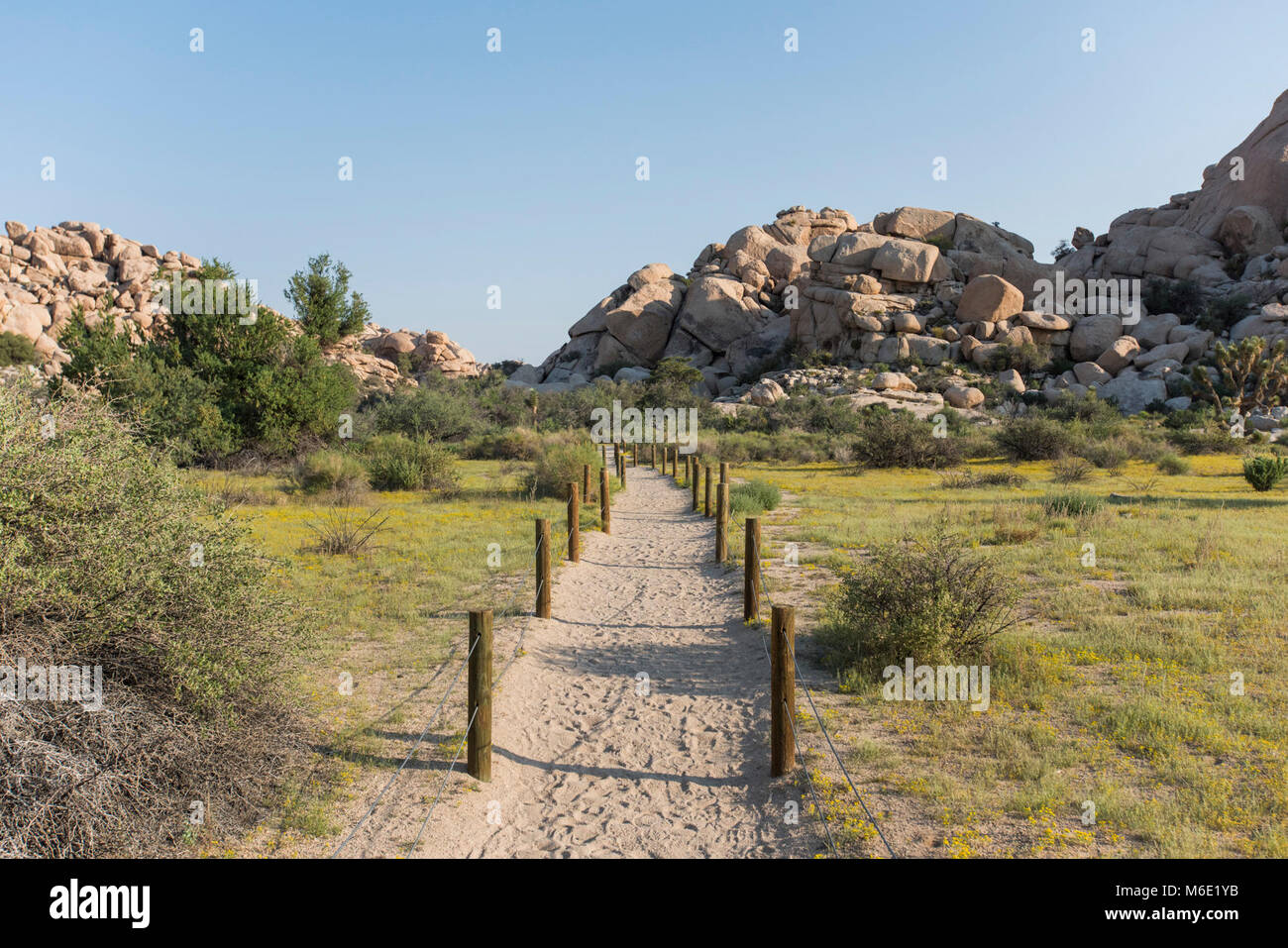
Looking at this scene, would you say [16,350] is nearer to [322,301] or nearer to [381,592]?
[322,301]

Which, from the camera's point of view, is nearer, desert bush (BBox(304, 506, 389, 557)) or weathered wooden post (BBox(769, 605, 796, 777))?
weathered wooden post (BBox(769, 605, 796, 777))

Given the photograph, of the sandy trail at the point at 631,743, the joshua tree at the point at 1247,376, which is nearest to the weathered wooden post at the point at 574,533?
the sandy trail at the point at 631,743

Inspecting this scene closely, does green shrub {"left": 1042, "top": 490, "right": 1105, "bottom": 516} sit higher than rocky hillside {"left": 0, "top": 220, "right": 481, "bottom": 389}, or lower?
lower

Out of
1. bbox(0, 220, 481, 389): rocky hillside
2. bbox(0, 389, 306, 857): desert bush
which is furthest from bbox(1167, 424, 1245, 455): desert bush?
bbox(0, 220, 481, 389): rocky hillside

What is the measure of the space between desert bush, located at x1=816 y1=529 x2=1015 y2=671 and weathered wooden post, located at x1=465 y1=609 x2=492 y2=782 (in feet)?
11.2

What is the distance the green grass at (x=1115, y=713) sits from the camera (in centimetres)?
425

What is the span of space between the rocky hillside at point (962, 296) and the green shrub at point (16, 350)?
37.6m

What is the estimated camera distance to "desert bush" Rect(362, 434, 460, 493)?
20297 mm

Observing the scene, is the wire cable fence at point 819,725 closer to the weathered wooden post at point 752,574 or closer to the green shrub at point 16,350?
the weathered wooden post at point 752,574

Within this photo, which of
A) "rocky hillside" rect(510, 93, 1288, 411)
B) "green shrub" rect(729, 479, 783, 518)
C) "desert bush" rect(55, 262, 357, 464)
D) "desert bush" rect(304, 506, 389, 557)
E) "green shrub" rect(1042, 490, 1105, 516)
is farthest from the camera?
"rocky hillside" rect(510, 93, 1288, 411)

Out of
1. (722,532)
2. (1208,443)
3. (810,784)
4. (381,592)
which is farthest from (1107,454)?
(810,784)

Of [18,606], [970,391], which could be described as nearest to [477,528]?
[18,606]

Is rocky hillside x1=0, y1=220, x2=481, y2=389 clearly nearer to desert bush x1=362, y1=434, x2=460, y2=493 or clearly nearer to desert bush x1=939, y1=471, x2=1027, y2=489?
desert bush x1=362, y1=434, x2=460, y2=493

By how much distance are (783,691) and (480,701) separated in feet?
6.69
